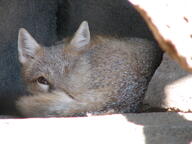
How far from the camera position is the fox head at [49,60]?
3.72 m

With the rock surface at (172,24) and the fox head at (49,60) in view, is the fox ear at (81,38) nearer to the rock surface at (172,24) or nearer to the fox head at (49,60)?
the fox head at (49,60)

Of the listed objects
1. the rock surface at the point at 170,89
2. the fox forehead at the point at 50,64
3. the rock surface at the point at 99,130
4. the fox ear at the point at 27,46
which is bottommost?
the rock surface at the point at 99,130

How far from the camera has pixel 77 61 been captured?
3.87 m

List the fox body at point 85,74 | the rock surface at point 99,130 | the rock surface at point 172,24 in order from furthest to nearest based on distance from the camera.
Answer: the fox body at point 85,74
the rock surface at point 99,130
the rock surface at point 172,24

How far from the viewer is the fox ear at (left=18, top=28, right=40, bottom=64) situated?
13.4ft

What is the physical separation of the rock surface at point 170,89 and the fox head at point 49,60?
0.70 meters

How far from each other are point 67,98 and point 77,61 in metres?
0.52

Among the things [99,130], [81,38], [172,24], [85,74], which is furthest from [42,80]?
[172,24]

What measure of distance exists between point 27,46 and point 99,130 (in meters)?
1.64

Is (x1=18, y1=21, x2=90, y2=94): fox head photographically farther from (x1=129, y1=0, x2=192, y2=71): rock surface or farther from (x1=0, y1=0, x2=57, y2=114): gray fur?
(x1=129, y1=0, x2=192, y2=71): rock surface

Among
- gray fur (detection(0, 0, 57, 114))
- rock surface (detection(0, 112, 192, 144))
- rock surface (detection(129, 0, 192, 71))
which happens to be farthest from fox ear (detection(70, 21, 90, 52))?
rock surface (detection(129, 0, 192, 71))

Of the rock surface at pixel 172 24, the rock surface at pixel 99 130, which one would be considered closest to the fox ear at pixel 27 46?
the rock surface at pixel 99 130

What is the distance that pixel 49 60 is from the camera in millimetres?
3904

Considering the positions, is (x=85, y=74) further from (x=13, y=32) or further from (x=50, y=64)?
(x=13, y=32)
